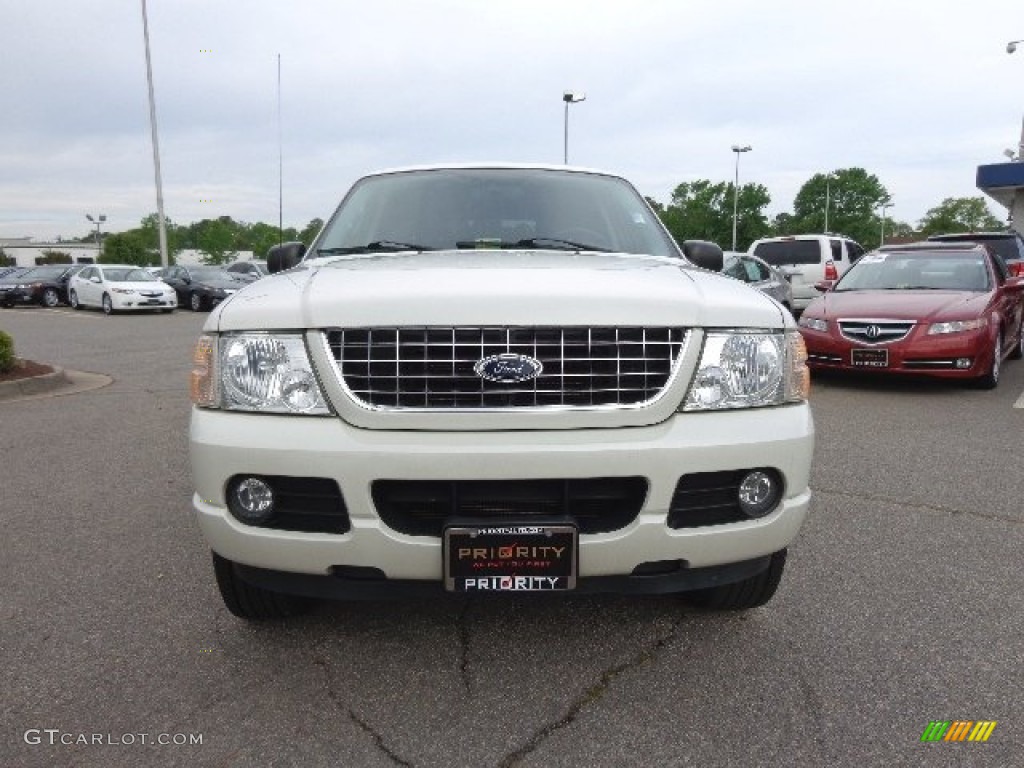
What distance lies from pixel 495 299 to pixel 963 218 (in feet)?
387

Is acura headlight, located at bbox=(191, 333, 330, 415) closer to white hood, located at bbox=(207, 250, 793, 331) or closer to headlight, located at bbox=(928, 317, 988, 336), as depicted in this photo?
white hood, located at bbox=(207, 250, 793, 331)

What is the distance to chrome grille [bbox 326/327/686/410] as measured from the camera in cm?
219

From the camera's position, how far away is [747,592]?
276 cm

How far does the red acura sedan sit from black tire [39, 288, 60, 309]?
85.3ft

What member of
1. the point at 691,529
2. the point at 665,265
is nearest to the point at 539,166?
the point at 665,265

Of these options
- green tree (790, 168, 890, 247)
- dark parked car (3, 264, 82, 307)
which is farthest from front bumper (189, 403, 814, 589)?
green tree (790, 168, 890, 247)

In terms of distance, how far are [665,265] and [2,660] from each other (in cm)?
272

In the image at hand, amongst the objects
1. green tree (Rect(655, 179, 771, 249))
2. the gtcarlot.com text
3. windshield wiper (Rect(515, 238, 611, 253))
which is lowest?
the gtcarlot.com text

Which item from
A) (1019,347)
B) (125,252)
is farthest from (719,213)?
(1019,347)

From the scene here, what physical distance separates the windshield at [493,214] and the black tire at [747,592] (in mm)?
1422

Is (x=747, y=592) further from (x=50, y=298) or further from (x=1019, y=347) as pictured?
(x=50, y=298)

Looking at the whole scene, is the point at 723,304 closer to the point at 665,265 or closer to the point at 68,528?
the point at 665,265

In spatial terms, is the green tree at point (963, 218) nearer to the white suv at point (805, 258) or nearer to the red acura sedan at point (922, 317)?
the white suv at point (805, 258)

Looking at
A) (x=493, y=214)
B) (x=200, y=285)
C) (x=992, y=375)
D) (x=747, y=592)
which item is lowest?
(x=747, y=592)
